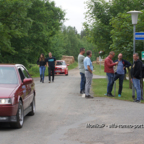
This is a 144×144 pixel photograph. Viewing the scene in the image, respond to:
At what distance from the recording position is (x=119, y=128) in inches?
291

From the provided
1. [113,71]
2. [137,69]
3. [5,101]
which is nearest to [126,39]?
[113,71]

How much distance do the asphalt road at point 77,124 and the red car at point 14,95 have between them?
0.28 m

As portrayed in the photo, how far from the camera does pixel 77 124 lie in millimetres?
7965

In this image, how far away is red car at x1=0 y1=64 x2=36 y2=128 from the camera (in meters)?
6.99

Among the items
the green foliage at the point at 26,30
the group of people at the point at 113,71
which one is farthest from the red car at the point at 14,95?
the green foliage at the point at 26,30

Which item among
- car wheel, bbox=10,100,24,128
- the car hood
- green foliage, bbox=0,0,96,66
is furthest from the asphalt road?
green foliage, bbox=0,0,96,66

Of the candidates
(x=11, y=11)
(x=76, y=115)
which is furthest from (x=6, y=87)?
(x=11, y=11)

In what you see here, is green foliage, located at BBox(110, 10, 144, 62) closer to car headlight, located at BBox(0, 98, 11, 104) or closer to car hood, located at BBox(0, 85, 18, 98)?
car hood, located at BBox(0, 85, 18, 98)

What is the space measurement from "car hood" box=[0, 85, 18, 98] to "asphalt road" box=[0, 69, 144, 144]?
0.78m

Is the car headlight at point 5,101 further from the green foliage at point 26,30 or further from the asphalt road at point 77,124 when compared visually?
the green foliage at point 26,30

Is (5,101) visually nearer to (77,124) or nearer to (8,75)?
(8,75)

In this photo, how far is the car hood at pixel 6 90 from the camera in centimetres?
705

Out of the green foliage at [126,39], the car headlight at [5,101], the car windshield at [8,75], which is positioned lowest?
the car headlight at [5,101]

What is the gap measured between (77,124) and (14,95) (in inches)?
68.1
